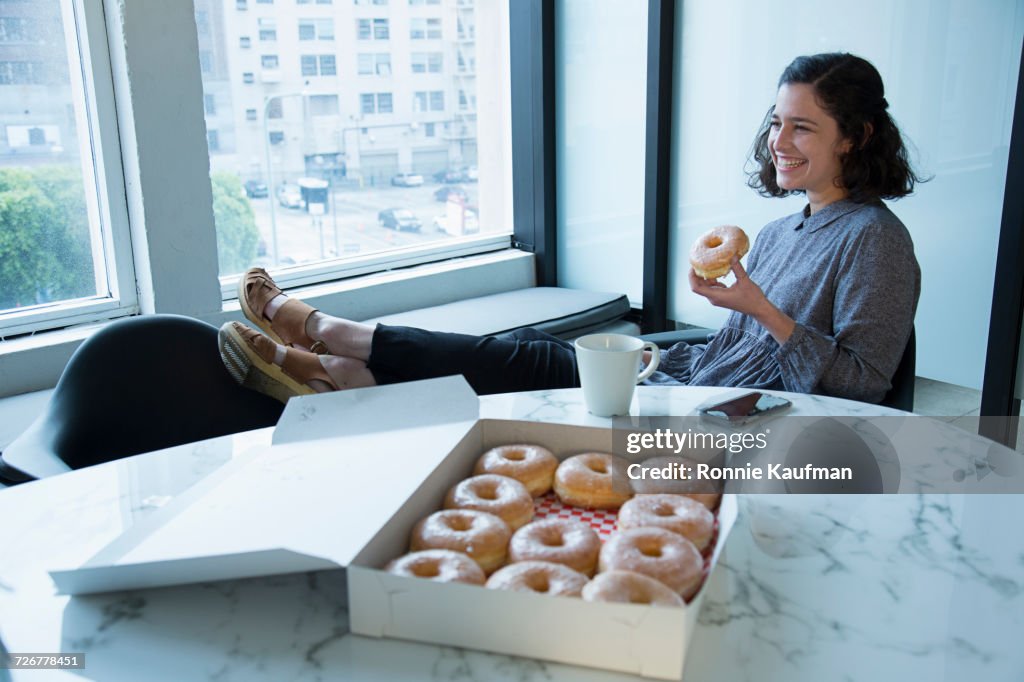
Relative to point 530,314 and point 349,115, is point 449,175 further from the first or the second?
point 530,314

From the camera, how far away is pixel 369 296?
3.33 metres

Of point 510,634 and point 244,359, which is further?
point 244,359

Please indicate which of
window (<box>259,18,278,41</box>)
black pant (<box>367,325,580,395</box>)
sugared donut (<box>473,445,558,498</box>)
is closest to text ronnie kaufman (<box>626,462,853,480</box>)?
sugared donut (<box>473,445,558,498</box>)

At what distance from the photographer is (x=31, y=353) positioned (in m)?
2.57

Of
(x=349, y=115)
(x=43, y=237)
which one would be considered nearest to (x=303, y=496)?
(x=43, y=237)

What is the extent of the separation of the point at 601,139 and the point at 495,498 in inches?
106

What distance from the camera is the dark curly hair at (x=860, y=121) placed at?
2.02 metres

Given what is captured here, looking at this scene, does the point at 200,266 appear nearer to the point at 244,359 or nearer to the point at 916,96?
the point at 244,359

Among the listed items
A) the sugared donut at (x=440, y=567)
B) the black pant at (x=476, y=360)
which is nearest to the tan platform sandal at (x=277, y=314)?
the black pant at (x=476, y=360)

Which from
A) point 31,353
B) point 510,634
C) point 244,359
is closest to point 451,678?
point 510,634

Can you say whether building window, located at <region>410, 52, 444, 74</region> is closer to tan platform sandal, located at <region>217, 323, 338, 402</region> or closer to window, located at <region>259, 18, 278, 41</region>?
window, located at <region>259, 18, 278, 41</region>

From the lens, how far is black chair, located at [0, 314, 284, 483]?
1.71 m

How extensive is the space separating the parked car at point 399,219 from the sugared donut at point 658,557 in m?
2.75

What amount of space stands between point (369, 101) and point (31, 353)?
58.8 inches
